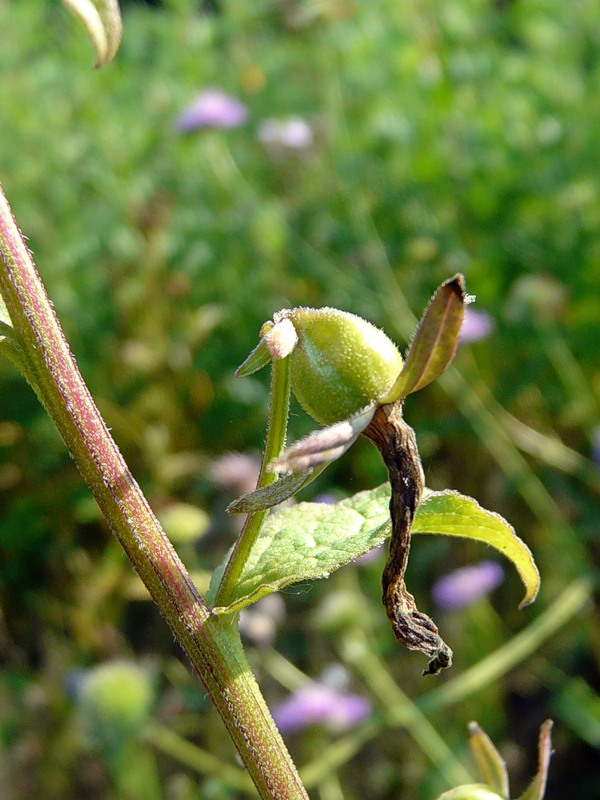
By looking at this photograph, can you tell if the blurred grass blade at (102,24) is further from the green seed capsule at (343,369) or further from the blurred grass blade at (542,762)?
the blurred grass blade at (542,762)

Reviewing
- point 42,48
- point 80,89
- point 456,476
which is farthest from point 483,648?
point 42,48

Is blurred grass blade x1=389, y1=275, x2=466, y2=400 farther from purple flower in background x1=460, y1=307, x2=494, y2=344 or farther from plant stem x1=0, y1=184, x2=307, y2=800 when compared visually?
purple flower in background x1=460, y1=307, x2=494, y2=344

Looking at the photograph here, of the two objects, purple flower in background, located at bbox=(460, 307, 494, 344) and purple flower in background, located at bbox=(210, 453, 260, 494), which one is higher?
purple flower in background, located at bbox=(460, 307, 494, 344)

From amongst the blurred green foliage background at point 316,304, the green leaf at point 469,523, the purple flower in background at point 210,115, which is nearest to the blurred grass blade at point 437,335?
the green leaf at point 469,523

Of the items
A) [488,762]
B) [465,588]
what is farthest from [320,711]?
[488,762]

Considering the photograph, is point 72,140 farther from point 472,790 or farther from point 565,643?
point 472,790

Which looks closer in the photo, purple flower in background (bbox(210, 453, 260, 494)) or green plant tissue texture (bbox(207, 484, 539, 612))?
green plant tissue texture (bbox(207, 484, 539, 612))

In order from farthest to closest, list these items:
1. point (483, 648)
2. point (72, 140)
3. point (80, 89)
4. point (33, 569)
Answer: point (80, 89) → point (72, 140) → point (33, 569) → point (483, 648)

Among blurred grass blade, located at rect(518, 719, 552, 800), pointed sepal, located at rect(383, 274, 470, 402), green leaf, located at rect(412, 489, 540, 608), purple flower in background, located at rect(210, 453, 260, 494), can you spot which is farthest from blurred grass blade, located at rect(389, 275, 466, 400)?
purple flower in background, located at rect(210, 453, 260, 494)
